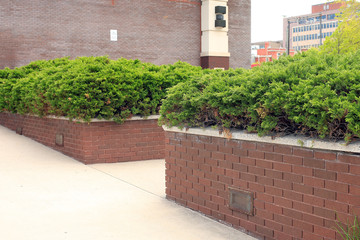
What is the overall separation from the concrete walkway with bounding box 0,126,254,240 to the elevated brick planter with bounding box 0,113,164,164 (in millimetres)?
256

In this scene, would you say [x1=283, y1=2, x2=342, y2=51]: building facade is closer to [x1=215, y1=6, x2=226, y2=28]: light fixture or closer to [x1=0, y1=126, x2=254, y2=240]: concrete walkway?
[x1=215, y1=6, x2=226, y2=28]: light fixture

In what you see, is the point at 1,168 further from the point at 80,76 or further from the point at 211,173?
the point at 211,173

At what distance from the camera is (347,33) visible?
2375cm

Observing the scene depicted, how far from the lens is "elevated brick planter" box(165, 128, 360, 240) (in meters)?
3.72

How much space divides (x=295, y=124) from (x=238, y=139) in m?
0.73

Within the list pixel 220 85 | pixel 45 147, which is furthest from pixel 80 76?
pixel 220 85

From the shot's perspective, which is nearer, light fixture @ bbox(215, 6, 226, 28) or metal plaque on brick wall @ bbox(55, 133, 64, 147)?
metal plaque on brick wall @ bbox(55, 133, 64, 147)

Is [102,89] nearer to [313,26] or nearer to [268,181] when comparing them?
[268,181]

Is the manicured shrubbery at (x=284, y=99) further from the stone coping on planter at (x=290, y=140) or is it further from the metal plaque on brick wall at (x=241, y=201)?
the metal plaque on brick wall at (x=241, y=201)

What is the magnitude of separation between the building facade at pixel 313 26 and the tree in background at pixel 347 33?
4165 inches

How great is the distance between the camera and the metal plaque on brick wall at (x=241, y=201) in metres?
4.58

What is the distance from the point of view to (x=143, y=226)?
16.0ft

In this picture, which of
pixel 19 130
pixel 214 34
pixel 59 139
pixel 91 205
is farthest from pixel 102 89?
pixel 214 34

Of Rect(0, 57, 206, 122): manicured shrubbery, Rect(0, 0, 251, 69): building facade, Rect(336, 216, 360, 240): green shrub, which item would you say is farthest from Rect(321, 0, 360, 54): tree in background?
Rect(336, 216, 360, 240): green shrub
